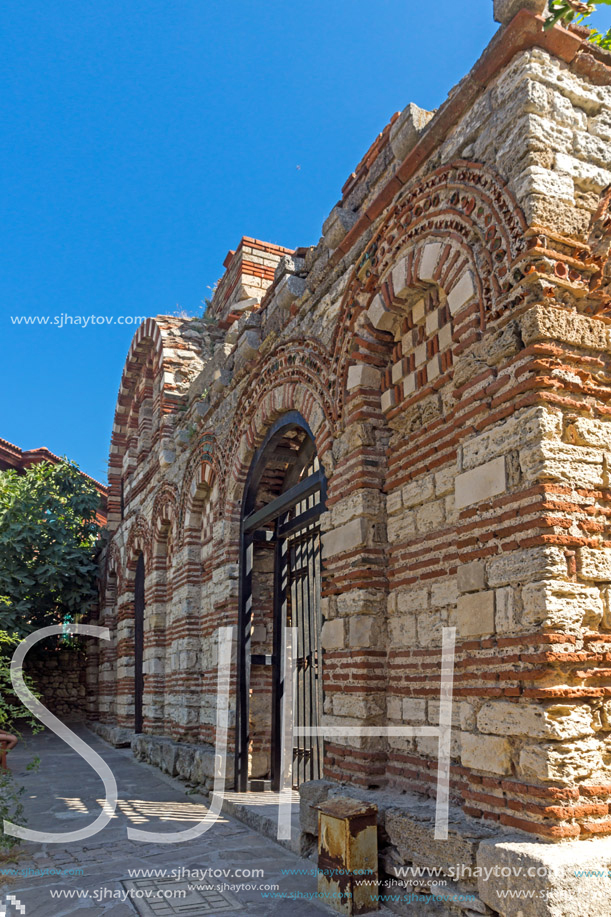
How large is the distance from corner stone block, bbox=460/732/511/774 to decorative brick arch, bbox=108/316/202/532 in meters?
7.45

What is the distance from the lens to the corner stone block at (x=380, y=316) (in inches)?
173

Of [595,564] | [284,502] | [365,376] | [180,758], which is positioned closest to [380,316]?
[365,376]

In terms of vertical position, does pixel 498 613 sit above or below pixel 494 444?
below

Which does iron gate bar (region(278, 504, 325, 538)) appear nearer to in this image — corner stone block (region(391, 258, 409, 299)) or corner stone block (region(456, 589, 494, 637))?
corner stone block (region(391, 258, 409, 299))

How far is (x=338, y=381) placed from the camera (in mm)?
4754

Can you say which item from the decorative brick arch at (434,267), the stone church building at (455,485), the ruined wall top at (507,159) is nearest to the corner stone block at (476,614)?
the stone church building at (455,485)

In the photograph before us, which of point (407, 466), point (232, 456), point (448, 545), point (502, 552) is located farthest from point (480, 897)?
point (232, 456)

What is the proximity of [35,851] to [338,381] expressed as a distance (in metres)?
3.75

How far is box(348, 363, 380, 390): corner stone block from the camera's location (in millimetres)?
4480

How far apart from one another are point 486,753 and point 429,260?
97.1 inches

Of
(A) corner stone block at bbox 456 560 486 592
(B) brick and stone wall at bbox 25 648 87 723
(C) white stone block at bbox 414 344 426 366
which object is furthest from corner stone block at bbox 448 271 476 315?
(B) brick and stone wall at bbox 25 648 87 723

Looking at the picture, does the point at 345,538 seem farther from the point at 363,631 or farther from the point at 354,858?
the point at 354,858

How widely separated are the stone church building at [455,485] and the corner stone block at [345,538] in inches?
0.7

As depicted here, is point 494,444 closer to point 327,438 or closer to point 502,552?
point 502,552
